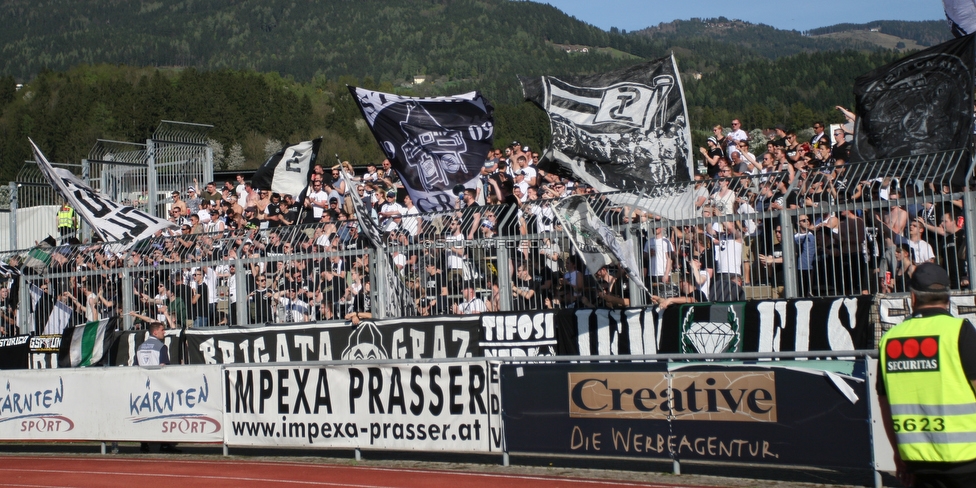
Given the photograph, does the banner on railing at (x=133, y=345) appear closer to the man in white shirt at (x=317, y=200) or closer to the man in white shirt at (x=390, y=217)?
the man in white shirt at (x=317, y=200)

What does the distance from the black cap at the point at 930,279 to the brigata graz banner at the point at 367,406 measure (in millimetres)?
6941

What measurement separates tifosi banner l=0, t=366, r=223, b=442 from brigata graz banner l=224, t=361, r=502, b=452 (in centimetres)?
50

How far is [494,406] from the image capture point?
1148 cm

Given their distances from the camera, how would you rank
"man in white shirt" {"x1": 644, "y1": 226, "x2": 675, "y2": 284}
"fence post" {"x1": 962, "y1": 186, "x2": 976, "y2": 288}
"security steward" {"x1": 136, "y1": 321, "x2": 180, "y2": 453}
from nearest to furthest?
"fence post" {"x1": 962, "y1": 186, "x2": 976, "y2": 288} → "man in white shirt" {"x1": 644, "y1": 226, "x2": 675, "y2": 284} → "security steward" {"x1": 136, "y1": 321, "x2": 180, "y2": 453}

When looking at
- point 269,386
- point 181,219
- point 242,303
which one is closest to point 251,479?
point 269,386

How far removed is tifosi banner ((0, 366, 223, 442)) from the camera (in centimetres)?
1382

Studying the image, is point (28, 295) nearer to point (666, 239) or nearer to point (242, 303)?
point (242, 303)

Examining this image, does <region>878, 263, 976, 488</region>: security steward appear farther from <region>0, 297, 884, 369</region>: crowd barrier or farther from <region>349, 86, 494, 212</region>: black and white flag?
<region>349, 86, 494, 212</region>: black and white flag

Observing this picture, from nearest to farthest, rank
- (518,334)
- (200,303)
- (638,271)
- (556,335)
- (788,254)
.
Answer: (788,254) < (638,271) < (556,335) < (518,334) < (200,303)

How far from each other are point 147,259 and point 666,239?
370 inches

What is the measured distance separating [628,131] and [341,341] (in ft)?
18.5

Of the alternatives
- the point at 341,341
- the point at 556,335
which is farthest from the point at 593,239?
the point at 341,341

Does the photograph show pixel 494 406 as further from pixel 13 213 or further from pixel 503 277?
pixel 13 213

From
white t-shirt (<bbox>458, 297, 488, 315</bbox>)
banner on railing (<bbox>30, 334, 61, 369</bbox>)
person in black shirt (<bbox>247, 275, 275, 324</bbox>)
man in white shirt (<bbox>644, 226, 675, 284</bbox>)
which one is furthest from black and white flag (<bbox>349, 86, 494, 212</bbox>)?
banner on railing (<bbox>30, 334, 61, 369</bbox>)
